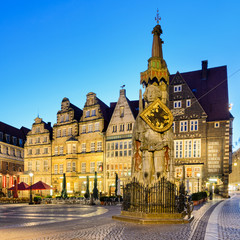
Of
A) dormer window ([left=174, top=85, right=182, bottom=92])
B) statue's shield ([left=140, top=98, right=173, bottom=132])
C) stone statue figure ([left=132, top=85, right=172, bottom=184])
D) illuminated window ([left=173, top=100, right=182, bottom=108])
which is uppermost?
dormer window ([left=174, top=85, right=182, bottom=92])

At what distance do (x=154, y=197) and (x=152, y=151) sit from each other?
2415 millimetres

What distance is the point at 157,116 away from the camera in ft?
51.1

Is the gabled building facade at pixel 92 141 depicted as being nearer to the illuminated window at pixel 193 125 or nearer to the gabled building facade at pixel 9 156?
the illuminated window at pixel 193 125

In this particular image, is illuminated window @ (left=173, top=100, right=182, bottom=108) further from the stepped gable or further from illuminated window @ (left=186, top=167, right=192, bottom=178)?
the stepped gable

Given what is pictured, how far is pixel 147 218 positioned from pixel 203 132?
94.3 feet

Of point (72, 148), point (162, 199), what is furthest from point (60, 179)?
point (162, 199)

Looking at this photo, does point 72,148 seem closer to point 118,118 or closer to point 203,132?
point 118,118

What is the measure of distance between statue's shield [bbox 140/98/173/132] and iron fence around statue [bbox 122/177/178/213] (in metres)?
2.80

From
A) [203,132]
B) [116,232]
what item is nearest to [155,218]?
[116,232]

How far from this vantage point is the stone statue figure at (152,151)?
15398mm

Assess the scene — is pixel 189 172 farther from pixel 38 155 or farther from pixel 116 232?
pixel 116 232

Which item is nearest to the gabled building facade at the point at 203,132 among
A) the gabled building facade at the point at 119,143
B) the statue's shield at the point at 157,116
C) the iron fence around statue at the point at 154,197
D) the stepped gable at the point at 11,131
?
the gabled building facade at the point at 119,143

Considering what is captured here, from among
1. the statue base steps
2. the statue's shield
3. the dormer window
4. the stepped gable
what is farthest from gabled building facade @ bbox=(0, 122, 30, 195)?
the statue's shield

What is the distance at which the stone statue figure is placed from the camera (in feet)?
50.5
